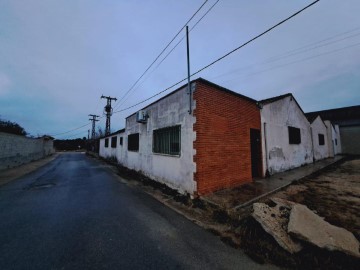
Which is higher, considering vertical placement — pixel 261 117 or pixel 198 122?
pixel 261 117

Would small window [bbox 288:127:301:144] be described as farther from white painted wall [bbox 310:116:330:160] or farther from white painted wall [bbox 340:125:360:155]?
white painted wall [bbox 340:125:360:155]

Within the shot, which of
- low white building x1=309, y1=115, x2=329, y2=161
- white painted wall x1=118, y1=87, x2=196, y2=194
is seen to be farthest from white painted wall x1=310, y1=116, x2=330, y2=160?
white painted wall x1=118, y1=87, x2=196, y2=194

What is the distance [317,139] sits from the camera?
15039 millimetres

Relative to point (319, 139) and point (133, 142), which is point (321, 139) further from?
point (133, 142)

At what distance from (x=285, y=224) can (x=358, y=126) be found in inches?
1135

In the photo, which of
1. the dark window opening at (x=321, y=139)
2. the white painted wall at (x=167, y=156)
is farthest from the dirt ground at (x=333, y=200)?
the dark window opening at (x=321, y=139)

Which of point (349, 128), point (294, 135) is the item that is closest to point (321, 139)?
point (294, 135)

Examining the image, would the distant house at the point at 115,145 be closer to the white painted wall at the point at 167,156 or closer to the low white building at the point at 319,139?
the white painted wall at the point at 167,156

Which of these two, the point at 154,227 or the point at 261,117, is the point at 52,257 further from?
the point at 261,117

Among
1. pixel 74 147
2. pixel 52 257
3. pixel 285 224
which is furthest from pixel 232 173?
pixel 74 147

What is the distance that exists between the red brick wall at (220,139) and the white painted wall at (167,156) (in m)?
0.30

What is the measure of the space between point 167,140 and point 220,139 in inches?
88.9

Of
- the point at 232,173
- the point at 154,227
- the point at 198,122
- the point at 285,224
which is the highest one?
the point at 198,122

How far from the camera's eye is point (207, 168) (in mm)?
5688
